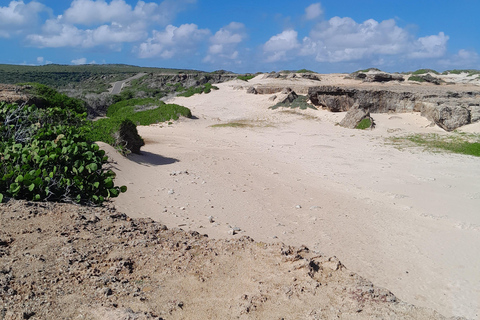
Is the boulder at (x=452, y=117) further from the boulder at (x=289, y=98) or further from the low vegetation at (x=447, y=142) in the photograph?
the boulder at (x=289, y=98)

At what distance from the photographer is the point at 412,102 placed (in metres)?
16.2

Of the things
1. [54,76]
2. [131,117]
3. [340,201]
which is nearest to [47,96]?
[131,117]

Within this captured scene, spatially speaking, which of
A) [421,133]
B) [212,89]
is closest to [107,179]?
[421,133]

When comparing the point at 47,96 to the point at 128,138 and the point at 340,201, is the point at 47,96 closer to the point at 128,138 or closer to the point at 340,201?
the point at 128,138

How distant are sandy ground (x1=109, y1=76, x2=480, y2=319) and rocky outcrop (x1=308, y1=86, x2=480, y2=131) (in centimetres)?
85

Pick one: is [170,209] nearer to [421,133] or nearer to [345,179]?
[345,179]

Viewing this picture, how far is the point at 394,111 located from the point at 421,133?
11.5ft

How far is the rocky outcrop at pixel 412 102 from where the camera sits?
13469 millimetres

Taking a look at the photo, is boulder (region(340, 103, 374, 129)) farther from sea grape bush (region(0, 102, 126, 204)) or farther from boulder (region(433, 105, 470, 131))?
sea grape bush (region(0, 102, 126, 204))

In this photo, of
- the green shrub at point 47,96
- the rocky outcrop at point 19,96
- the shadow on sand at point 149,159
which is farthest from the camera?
the green shrub at point 47,96

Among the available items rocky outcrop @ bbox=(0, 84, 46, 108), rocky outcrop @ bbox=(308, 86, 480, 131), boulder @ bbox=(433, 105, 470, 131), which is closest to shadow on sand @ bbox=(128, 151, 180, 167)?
rocky outcrop @ bbox=(0, 84, 46, 108)

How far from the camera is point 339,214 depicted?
5.80 metres

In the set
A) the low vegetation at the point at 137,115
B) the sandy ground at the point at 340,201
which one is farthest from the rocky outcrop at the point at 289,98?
the sandy ground at the point at 340,201

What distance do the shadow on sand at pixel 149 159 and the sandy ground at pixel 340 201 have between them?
26mm
